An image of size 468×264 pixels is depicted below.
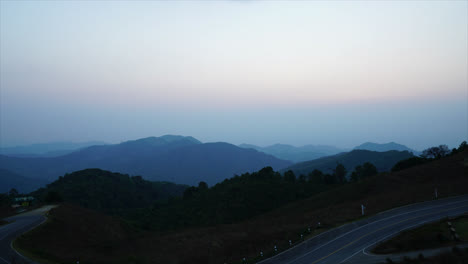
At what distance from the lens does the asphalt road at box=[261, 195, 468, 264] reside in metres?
25.2

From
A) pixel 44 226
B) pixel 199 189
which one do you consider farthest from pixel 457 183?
pixel 199 189

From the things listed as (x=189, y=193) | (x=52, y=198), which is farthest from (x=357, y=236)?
(x=52, y=198)

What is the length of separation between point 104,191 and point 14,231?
82.9 metres

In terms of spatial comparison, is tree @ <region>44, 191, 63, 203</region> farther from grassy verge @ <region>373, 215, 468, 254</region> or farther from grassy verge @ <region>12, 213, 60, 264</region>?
grassy verge @ <region>373, 215, 468, 254</region>

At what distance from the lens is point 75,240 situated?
42469 mm

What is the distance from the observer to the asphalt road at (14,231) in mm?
28344

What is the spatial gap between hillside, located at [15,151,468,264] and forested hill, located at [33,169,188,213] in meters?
53.9

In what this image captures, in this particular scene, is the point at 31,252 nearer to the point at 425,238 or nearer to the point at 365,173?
the point at 425,238

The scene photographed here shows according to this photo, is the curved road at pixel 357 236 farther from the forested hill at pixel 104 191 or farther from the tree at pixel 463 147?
the forested hill at pixel 104 191

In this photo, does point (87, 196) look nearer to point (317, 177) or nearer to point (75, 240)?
point (75, 240)

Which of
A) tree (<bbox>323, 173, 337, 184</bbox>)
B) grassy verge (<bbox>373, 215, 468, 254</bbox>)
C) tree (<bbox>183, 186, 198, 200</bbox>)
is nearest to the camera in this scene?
grassy verge (<bbox>373, 215, 468, 254</bbox>)

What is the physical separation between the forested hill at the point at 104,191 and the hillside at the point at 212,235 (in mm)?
53871

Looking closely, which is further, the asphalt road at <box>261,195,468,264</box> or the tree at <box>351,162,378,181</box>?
the tree at <box>351,162,378,181</box>

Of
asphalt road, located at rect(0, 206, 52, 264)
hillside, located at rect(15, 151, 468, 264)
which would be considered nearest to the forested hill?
asphalt road, located at rect(0, 206, 52, 264)
